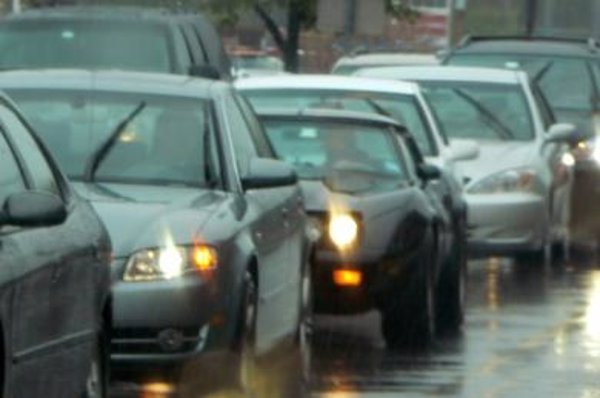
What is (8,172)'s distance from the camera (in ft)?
29.0

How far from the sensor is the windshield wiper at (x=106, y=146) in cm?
1168

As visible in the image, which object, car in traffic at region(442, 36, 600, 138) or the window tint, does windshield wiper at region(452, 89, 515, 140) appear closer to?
the window tint

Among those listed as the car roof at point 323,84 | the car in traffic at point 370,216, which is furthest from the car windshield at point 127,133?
the car roof at point 323,84

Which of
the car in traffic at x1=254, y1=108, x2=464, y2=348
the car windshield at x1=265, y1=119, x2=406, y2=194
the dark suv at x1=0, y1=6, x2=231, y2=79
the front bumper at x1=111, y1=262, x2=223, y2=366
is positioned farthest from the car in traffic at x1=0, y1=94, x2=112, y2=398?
the dark suv at x1=0, y1=6, x2=231, y2=79

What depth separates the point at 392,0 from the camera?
34562 mm

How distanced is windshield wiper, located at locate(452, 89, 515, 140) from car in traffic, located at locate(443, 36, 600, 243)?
323 cm

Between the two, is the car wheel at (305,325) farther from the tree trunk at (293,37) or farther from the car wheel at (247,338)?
the tree trunk at (293,37)

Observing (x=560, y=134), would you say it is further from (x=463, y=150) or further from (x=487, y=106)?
(x=463, y=150)

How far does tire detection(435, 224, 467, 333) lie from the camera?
15.3 metres

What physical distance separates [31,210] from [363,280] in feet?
18.8

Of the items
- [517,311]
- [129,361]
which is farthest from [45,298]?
[517,311]

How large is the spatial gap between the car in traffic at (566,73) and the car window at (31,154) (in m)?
14.5

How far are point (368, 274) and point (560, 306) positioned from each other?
3.34 metres

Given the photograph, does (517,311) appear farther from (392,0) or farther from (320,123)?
(392,0)
